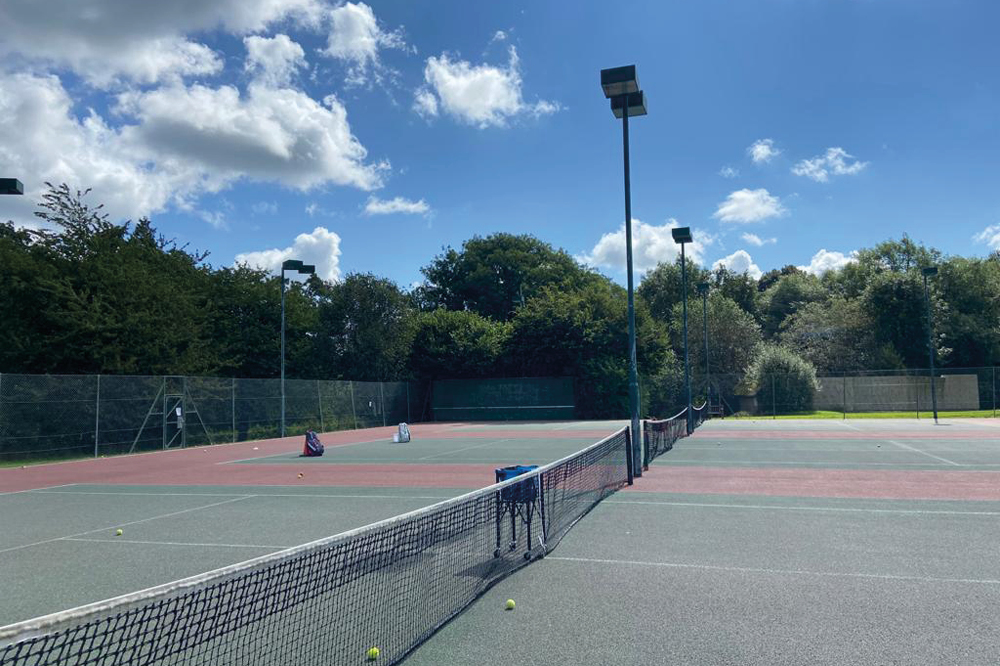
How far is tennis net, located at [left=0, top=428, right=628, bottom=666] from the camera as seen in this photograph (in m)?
3.40

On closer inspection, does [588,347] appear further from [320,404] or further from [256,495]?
[256,495]

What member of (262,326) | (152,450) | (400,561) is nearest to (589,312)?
(262,326)

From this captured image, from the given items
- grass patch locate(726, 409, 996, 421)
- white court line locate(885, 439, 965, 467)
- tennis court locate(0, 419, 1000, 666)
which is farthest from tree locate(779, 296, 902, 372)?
tennis court locate(0, 419, 1000, 666)

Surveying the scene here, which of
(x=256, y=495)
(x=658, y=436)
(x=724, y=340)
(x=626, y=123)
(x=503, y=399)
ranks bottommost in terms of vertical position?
(x=256, y=495)

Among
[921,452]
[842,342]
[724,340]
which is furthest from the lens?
[842,342]

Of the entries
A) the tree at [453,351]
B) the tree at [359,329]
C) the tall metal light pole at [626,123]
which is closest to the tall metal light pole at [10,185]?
the tall metal light pole at [626,123]

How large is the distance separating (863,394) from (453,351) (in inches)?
942

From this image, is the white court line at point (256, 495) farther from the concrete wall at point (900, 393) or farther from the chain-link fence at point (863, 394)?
the concrete wall at point (900, 393)

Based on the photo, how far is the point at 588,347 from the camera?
41.4 meters

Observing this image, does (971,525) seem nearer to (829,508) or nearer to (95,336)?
(829,508)

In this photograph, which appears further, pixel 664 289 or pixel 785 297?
pixel 785 297

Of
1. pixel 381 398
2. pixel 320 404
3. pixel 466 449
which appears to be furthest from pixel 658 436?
pixel 381 398

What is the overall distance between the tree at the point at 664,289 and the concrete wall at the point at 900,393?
24.2m

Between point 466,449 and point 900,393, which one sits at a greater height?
point 900,393
